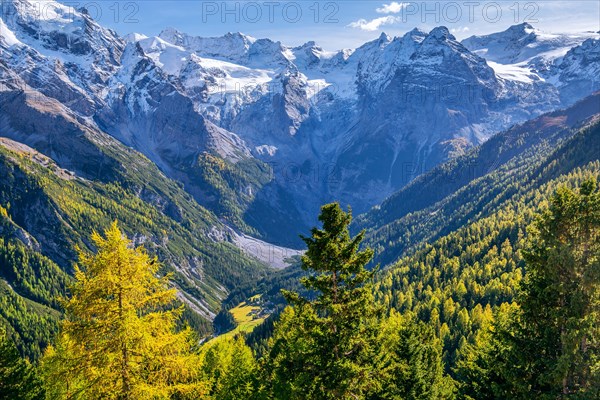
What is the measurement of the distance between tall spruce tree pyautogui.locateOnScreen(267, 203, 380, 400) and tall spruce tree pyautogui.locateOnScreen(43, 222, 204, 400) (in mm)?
8150

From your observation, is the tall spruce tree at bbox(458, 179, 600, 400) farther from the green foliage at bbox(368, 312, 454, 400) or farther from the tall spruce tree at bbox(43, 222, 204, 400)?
the tall spruce tree at bbox(43, 222, 204, 400)

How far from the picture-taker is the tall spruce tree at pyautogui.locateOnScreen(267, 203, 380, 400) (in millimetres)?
28188

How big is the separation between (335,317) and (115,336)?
42.8 feet

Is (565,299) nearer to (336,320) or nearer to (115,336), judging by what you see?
(336,320)

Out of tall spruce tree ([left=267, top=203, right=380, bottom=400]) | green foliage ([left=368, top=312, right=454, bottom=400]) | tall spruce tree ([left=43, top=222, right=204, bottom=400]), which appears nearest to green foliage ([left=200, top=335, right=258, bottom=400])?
tall spruce tree ([left=267, top=203, right=380, bottom=400])

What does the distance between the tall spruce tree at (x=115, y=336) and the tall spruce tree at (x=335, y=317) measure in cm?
815

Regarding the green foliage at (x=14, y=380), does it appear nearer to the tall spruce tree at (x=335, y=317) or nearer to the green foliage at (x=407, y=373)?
the tall spruce tree at (x=335, y=317)

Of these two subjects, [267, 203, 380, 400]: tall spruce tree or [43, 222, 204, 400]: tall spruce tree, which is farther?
[267, 203, 380, 400]: tall spruce tree

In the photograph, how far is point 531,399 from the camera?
1032 inches

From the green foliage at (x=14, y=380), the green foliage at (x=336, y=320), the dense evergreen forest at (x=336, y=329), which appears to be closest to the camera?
the dense evergreen forest at (x=336, y=329)

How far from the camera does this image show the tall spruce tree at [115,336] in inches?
883

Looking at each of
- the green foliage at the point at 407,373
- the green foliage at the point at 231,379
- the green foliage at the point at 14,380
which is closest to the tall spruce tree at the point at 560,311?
the green foliage at the point at 407,373

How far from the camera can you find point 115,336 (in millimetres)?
22750

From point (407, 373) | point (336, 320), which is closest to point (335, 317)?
point (336, 320)
